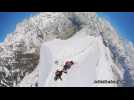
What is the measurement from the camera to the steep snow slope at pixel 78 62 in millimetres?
5590

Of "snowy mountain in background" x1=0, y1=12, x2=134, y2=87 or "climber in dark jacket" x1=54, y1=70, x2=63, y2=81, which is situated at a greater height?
"snowy mountain in background" x1=0, y1=12, x2=134, y2=87

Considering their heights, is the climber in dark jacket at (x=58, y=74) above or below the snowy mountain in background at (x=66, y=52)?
below

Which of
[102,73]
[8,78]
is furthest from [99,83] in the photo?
[8,78]

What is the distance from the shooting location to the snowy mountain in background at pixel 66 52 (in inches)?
220

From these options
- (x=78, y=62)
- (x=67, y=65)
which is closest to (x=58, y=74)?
(x=67, y=65)

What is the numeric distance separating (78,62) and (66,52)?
0.56ft

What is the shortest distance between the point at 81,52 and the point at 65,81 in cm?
36

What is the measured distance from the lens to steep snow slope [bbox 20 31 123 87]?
5.59 m

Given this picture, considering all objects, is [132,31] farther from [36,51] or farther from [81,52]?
[36,51]

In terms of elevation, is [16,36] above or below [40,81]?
above

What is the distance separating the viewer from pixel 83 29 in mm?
5648

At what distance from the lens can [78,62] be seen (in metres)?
5.61

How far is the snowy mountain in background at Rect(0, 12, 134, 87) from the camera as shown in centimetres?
559

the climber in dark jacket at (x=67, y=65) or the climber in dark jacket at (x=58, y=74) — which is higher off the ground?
the climber in dark jacket at (x=67, y=65)
